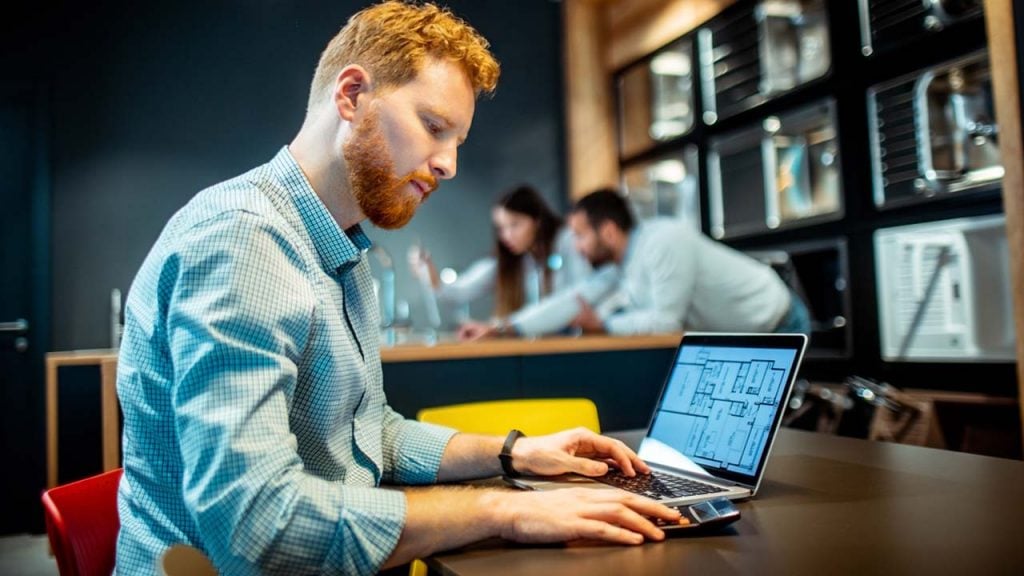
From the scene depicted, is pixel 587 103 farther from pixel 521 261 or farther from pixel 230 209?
pixel 230 209

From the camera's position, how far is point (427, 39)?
1.02 metres

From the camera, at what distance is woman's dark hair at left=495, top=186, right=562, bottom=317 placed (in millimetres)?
3449

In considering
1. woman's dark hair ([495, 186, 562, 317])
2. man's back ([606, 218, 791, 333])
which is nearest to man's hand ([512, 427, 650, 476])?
man's back ([606, 218, 791, 333])

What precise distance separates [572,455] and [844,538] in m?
0.42

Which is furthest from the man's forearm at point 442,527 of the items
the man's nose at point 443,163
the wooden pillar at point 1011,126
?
the wooden pillar at point 1011,126

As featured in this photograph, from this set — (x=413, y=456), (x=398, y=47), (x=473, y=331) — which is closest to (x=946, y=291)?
(x=473, y=331)

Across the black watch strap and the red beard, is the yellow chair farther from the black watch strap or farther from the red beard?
the red beard

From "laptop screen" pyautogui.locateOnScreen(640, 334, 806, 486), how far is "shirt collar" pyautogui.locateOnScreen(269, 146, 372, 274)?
1.74 ft

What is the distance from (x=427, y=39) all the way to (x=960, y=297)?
2.19 metres

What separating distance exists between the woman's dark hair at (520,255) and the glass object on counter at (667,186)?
74cm

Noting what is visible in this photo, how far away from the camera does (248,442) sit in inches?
27.9

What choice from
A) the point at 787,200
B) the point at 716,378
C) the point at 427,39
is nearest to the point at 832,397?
the point at 787,200

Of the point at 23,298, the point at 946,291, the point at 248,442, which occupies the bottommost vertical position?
the point at 248,442

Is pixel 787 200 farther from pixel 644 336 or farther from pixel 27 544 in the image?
pixel 27 544
